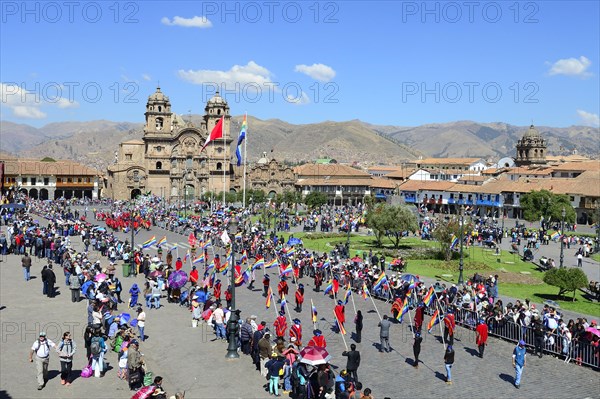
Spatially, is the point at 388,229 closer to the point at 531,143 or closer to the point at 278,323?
the point at 278,323

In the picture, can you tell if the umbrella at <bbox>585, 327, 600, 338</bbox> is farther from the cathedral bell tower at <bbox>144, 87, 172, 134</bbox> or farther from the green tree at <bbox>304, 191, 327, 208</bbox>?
the cathedral bell tower at <bbox>144, 87, 172, 134</bbox>

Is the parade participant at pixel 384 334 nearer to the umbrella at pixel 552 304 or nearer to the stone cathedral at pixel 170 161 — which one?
the umbrella at pixel 552 304

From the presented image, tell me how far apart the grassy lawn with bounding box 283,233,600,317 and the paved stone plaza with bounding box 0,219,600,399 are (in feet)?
26.9

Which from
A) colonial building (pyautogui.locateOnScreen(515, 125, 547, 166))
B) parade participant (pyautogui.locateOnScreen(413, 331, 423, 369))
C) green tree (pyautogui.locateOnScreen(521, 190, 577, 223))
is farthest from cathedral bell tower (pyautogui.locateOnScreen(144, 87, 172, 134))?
parade participant (pyautogui.locateOnScreen(413, 331, 423, 369))

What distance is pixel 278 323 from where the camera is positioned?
16.9 meters

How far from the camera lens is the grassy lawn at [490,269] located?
85.2 feet

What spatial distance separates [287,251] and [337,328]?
12826 millimetres

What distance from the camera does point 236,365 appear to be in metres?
15.7

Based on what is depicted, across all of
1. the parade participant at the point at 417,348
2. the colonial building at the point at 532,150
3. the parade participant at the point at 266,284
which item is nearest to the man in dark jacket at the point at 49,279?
the parade participant at the point at 266,284

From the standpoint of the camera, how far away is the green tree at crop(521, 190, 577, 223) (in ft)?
187

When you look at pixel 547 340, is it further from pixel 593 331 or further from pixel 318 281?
pixel 318 281

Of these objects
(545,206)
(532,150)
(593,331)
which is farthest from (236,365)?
(532,150)

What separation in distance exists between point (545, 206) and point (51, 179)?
7186 centimetres

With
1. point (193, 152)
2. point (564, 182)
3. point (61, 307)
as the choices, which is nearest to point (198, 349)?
point (61, 307)
